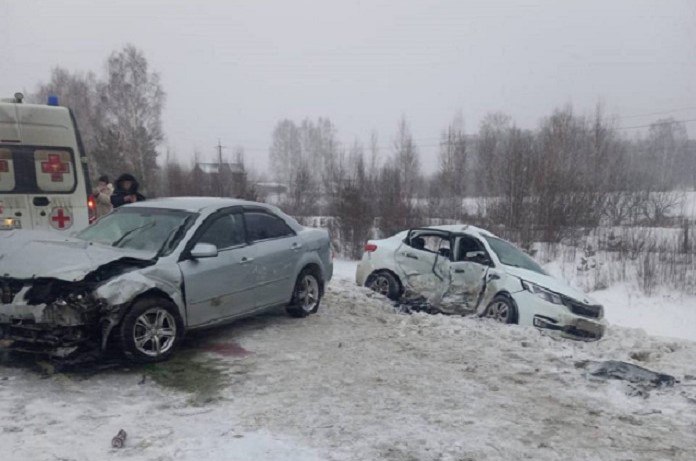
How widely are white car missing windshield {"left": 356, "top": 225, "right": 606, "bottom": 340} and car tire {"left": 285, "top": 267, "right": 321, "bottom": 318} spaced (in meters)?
2.00

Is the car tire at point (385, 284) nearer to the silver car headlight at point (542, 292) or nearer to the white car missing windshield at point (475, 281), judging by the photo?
the white car missing windshield at point (475, 281)

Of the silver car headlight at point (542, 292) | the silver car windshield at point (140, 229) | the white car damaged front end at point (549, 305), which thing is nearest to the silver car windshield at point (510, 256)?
the white car damaged front end at point (549, 305)

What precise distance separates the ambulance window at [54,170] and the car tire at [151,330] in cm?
450

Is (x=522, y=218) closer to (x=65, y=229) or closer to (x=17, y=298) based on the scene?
(x=65, y=229)

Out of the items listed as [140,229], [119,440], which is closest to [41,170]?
[140,229]

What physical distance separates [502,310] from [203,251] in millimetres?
4626

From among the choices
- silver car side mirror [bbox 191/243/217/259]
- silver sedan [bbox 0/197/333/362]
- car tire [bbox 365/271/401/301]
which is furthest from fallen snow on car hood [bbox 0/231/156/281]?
car tire [bbox 365/271/401/301]

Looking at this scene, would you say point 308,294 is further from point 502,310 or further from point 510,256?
point 510,256

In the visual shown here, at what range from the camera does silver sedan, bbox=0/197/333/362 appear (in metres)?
4.76

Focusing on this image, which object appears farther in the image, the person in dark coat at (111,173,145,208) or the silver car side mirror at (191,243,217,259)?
the person in dark coat at (111,173,145,208)

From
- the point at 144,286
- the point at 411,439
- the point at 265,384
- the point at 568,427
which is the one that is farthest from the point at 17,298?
the point at 568,427

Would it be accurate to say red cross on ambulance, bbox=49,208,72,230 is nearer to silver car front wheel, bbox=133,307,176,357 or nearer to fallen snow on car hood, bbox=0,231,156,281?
fallen snow on car hood, bbox=0,231,156,281

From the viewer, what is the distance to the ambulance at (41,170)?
26.3ft

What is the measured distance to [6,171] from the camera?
802 centimetres
